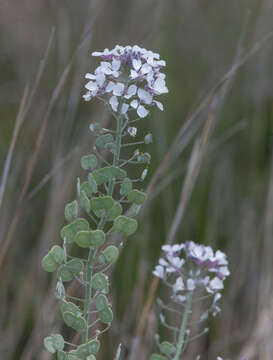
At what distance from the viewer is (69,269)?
0.69 meters

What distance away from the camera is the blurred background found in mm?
1486

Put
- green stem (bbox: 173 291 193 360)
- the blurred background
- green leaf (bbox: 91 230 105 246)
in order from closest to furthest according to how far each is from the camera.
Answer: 1. green leaf (bbox: 91 230 105 246)
2. green stem (bbox: 173 291 193 360)
3. the blurred background

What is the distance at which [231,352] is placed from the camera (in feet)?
5.66

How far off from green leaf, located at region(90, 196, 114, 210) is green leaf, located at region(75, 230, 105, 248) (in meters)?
0.04

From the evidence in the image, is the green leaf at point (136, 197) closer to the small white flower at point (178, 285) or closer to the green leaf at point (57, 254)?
the green leaf at point (57, 254)

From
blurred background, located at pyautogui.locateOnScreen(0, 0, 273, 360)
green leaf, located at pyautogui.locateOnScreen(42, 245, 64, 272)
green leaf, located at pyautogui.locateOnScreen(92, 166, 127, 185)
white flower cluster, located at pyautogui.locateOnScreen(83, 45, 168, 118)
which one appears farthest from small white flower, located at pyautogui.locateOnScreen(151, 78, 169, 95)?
blurred background, located at pyautogui.locateOnScreen(0, 0, 273, 360)

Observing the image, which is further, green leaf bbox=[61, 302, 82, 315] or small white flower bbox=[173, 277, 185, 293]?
small white flower bbox=[173, 277, 185, 293]

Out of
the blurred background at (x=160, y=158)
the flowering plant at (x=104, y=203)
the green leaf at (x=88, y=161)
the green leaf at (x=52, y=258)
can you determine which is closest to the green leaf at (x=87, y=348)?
the flowering plant at (x=104, y=203)

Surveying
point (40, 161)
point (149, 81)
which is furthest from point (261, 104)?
point (149, 81)

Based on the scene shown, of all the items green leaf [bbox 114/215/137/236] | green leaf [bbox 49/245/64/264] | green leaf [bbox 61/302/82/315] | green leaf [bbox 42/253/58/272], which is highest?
green leaf [bbox 114/215/137/236]

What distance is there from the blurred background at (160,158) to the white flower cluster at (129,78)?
1.54 feet

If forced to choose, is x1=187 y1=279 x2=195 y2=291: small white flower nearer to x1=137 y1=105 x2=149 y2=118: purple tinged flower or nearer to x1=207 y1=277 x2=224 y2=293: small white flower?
x1=207 y1=277 x2=224 y2=293: small white flower

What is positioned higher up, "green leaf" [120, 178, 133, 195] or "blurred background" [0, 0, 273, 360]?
"blurred background" [0, 0, 273, 360]

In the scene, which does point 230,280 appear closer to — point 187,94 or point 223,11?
point 187,94
